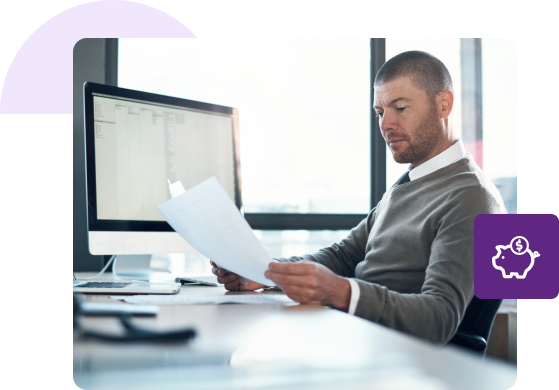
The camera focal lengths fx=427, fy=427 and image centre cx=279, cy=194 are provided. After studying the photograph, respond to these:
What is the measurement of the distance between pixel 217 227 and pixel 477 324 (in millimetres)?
509

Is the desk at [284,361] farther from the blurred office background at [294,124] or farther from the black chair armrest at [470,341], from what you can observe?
the blurred office background at [294,124]

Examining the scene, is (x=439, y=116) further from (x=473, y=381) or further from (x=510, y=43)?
(x=473, y=381)

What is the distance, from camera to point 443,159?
1.01 meters

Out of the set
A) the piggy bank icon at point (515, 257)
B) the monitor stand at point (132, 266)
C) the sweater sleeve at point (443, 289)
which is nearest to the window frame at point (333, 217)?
the monitor stand at point (132, 266)

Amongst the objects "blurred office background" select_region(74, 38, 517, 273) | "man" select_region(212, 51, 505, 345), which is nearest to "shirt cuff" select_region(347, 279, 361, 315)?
"man" select_region(212, 51, 505, 345)

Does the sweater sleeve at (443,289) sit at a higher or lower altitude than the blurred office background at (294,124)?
lower

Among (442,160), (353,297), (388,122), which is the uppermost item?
(388,122)

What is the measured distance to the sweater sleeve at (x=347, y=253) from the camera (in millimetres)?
1174

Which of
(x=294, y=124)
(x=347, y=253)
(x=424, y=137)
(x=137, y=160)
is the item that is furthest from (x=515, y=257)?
(x=294, y=124)

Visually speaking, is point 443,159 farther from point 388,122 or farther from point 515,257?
point 515,257

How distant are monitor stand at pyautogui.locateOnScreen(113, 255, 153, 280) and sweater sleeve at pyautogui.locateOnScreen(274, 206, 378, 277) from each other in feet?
1.40

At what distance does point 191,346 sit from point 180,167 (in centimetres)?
77

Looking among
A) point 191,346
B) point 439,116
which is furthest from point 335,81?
point 191,346

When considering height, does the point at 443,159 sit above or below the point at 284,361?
above
